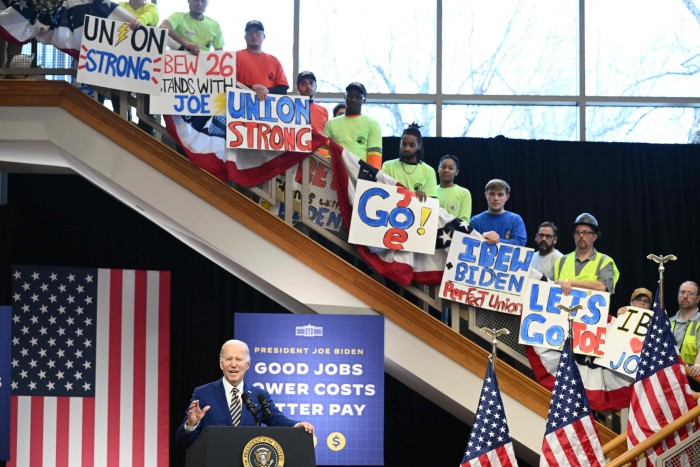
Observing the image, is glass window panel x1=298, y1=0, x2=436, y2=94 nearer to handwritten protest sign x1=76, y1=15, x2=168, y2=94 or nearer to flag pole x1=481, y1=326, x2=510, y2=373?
handwritten protest sign x1=76, y1=15, x2=168, y2=94

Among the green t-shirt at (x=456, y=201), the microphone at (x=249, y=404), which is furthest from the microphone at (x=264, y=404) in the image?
the green t-shirt at (x=456, y=201)

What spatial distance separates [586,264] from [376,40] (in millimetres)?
4313

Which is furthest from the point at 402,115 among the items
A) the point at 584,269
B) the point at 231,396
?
the point at 231,396

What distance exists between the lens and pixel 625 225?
1147 cm

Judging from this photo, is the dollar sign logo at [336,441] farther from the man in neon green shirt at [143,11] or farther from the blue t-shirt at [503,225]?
the man in neon green shirt at [143,11]

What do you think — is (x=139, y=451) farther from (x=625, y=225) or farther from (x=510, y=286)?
(x=625, y=225)

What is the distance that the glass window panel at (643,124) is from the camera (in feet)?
39.3

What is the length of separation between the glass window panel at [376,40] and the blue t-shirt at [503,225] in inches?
135

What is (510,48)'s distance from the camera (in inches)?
471

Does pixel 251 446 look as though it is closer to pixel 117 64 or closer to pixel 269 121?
pixel 269 121

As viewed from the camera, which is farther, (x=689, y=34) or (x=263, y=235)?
(x=689, y=34)

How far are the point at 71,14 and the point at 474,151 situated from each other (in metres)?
4.33

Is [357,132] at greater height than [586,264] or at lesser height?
greater

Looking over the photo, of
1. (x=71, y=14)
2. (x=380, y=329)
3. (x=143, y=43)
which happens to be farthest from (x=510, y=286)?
(x=71, y=14)
